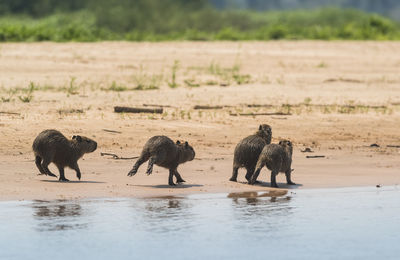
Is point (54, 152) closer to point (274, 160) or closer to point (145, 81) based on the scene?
point (274, 160)

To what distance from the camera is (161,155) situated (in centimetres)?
1040

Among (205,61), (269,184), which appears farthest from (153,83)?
(269,184)

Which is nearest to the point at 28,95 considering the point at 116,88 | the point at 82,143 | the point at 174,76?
the point at 116,88

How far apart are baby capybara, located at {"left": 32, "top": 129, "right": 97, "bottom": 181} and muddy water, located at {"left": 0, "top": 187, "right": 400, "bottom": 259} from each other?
1.24m

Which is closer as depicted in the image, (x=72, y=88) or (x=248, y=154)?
(x=248, y=154)

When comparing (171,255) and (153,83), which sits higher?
(153,83)

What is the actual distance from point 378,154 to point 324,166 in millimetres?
1473

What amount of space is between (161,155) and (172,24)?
23331 millimetres

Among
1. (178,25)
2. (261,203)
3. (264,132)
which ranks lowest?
(261,203)

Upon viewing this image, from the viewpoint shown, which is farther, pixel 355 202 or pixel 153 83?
pixel 153 83

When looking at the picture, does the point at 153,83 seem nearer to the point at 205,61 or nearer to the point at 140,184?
the point at 205,61

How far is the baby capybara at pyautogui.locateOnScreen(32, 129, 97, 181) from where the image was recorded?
34.3 feet

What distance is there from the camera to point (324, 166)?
40.1ft

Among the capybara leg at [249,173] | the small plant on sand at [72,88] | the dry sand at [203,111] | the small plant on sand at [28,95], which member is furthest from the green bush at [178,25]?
the capybara leg at [249,173]
